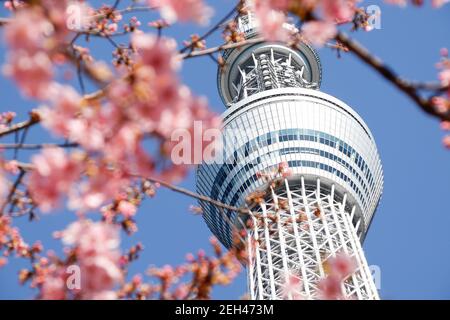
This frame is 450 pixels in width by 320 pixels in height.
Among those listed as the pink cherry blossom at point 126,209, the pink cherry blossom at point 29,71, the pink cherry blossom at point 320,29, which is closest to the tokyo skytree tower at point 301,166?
the pink cherry blossom at point 126,209

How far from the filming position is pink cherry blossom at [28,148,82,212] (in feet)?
8.40

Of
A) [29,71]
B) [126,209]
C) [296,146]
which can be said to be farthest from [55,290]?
[296,146]

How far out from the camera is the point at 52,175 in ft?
8.51

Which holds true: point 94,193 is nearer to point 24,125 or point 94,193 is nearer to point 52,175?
point 52,175

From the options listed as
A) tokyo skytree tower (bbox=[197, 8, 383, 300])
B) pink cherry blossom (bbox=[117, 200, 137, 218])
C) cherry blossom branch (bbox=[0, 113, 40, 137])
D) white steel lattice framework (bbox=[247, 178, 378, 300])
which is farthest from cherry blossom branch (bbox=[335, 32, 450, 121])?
tokyo skytree tower (bbox=[197, 8, 383, 300])

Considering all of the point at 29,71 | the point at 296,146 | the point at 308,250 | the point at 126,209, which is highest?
the point at 296,146

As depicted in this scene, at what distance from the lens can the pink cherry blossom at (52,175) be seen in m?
2.56

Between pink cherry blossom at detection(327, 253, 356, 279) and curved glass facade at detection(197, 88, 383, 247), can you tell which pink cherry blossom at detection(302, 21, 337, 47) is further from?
curved glass facade at detection(197, 88, 383, 247)

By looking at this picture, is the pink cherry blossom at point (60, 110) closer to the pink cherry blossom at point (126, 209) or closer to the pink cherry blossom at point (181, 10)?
the pink cherry blossom at point (181, 10)
